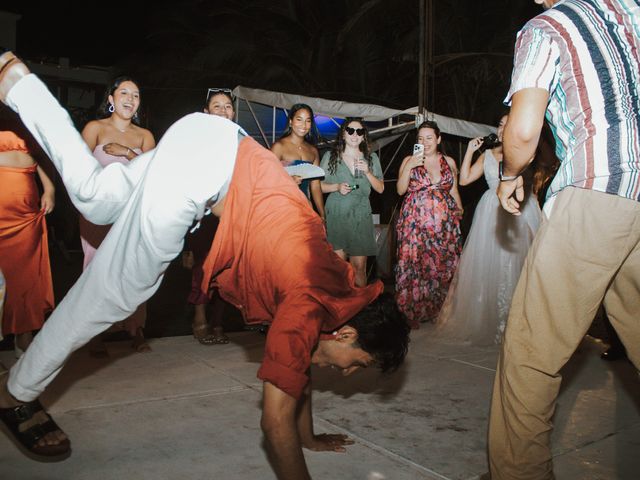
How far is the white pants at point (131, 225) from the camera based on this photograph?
1811mm

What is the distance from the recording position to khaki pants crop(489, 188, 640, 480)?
67.7 inches

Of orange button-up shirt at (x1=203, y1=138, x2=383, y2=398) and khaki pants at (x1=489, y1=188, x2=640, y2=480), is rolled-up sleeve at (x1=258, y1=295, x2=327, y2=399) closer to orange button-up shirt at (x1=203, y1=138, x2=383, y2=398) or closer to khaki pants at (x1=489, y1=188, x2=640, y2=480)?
orange button-up shirt at (x1=203, y1=138, x2=383, y2=398)

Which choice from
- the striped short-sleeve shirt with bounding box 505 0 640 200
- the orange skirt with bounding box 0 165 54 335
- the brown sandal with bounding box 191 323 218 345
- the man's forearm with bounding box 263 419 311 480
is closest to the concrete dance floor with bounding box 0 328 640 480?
the brown sandal with bounding box 191 323 218 345

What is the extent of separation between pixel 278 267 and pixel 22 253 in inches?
87.2

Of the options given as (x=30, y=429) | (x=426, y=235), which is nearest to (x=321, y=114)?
(x=426, y=235)

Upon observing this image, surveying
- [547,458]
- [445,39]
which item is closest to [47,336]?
[547,458]

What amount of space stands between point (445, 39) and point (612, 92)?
12.8 meters

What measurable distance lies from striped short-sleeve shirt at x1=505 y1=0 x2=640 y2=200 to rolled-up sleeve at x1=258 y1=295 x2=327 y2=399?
927 mm

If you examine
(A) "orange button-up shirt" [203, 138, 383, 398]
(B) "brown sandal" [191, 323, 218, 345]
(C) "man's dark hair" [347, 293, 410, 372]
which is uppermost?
(A) "orange button-up shirt" [203, 138, 383, 398]

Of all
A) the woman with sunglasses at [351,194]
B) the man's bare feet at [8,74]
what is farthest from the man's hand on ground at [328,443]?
the woman with sunglasses at [351,194]

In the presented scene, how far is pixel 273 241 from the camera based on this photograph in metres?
1.81

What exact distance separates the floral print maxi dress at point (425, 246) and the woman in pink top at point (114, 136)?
2322 millimetres

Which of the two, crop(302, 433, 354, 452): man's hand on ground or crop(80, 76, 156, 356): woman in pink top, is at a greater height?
crop(80, 76, 156, 356): woman in pink top

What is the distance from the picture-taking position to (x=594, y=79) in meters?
1.76
